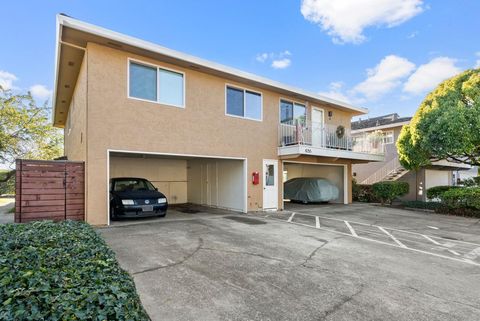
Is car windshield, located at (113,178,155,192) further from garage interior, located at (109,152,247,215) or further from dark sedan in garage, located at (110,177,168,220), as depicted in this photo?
garage interior, located at (109,152,247,215)

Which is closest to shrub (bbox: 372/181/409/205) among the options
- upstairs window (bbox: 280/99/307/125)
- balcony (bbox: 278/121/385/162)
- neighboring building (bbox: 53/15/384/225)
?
neighboring building (bbox: 53/15/384/225)

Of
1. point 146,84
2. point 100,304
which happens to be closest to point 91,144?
point 146,84

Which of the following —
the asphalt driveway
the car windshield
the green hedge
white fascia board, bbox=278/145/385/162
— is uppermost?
white fascia board, bbox=278/145/385/162

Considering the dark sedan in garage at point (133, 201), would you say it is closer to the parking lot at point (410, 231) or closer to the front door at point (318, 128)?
the parking lot at point (410, 231)

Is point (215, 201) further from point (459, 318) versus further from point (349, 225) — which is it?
point (459, 318)

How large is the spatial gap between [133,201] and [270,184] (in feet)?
19.2

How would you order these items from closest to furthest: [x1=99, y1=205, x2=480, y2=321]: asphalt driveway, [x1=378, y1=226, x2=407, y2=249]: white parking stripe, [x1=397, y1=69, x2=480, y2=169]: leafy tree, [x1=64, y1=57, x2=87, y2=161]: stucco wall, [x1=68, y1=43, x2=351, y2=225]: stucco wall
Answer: [x1=99, y1=205, x2=480, y2=321]: asphalt driveway
[x1=378, y1=226, x2=407, y2=249]: white parking stripe
[x1=68, y1=43, x2=351, y2=225]: stucco wall
[x1=64, y1=57, x2=87, y2=161]: stucco wall
[x1=397, y1=69, x2=480, y2=169]: leafy tree

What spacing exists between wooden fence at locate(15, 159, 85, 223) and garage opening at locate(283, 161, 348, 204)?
10364 mm

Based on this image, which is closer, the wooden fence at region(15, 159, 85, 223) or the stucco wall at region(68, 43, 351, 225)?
the wooden fence at region(15, 159, 85, 223)

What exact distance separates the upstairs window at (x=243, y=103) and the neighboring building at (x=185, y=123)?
42mm

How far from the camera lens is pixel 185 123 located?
384 inches

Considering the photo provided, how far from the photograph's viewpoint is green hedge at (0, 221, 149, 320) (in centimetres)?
173

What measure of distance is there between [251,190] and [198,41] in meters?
7.76

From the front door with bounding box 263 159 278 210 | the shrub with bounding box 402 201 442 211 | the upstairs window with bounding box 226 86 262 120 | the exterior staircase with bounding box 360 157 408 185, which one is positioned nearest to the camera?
the upstairs window with bounding box 226 86 262 120
